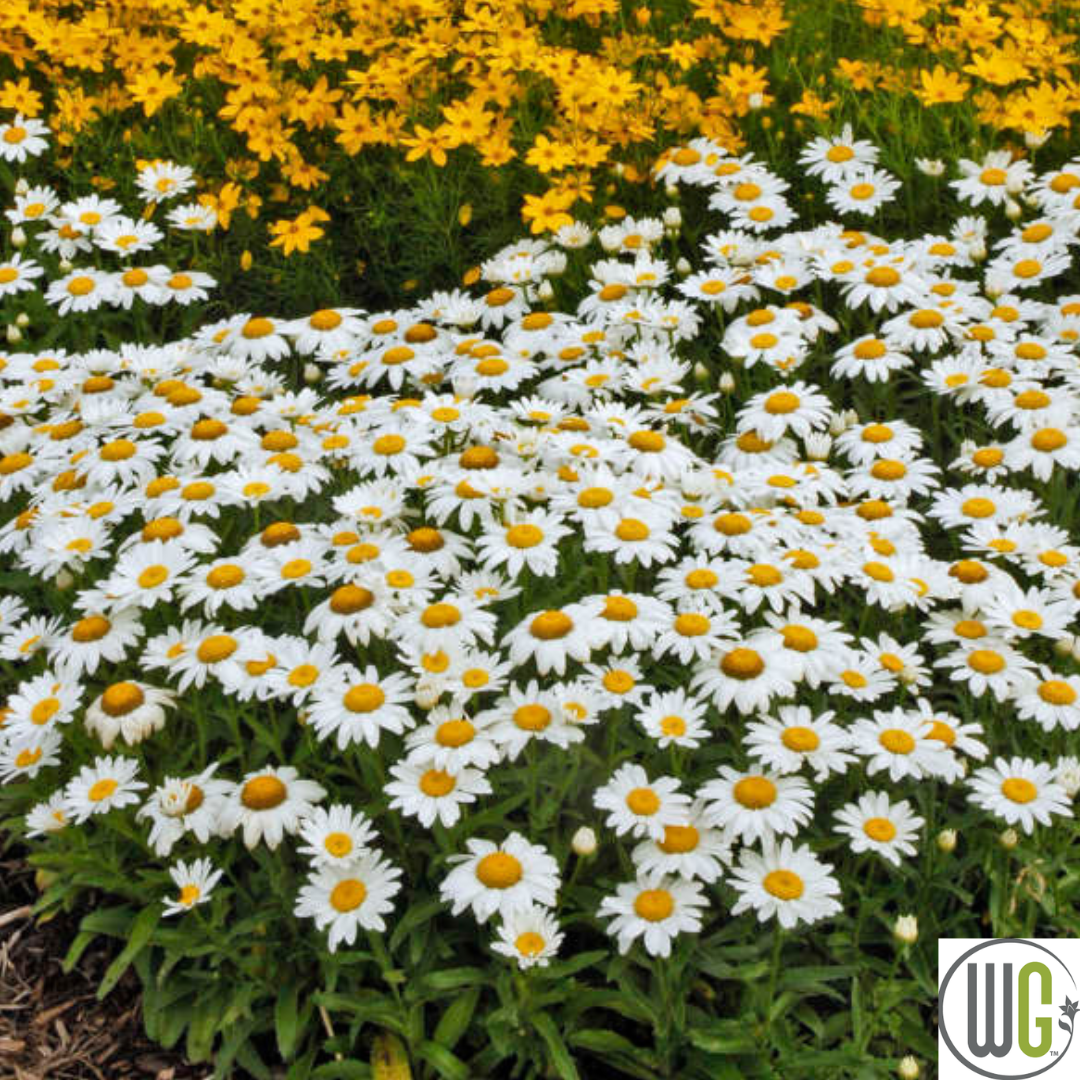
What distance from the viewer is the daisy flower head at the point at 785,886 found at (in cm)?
263

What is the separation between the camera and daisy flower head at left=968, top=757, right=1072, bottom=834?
2.83 meters

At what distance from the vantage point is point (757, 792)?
2.79 m

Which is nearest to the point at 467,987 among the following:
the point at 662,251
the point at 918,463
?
the point at 918,463

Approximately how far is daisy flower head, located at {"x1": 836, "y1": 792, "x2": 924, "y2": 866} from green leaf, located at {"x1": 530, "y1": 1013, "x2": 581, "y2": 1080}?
0.71 meters

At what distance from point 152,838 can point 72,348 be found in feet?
9.17

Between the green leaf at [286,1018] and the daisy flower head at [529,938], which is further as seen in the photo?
the green leaf at [286,1018]

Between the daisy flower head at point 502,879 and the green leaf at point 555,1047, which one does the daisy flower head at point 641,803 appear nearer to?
the daisy flower head at point 502,879

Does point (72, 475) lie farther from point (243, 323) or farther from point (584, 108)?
point (584, 108)

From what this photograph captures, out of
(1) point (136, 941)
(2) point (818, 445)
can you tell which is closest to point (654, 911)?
(1) point (136, 941)

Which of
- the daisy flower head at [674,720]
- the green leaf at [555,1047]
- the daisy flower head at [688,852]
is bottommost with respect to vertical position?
the green leaf at [555,1047]

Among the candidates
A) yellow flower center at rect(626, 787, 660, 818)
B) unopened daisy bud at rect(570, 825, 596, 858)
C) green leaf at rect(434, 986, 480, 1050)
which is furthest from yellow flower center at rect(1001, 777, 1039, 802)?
green leaf at rect(434, 986, 480, 1050)

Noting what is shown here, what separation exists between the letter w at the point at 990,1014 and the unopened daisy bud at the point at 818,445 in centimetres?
156

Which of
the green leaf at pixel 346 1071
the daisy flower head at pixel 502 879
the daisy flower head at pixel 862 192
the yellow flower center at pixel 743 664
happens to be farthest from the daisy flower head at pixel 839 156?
the green leaf at pixel 346 1071

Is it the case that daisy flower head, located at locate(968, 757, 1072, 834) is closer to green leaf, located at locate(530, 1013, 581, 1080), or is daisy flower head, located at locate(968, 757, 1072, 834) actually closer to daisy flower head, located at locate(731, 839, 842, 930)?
daisy flower head, located at locate(731, 839, 842, 930)
